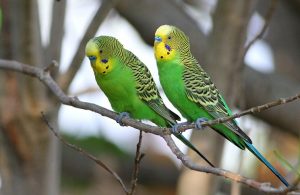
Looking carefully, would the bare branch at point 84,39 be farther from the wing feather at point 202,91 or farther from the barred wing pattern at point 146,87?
the wing feather at point 202,91

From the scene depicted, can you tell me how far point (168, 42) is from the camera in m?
2.21

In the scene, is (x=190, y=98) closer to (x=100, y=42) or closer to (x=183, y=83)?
(x=183, y=83)

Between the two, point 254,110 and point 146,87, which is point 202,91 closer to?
point 146,87

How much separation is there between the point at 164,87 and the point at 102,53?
0.29 meters

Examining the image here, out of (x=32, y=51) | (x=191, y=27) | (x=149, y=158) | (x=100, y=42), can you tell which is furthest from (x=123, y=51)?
(x=149, y=158)

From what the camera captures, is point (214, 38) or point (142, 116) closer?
point (142, 116)

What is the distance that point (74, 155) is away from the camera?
6.10m

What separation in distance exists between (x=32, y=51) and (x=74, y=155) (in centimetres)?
288

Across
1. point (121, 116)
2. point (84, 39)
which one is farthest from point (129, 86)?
point (84, 39)

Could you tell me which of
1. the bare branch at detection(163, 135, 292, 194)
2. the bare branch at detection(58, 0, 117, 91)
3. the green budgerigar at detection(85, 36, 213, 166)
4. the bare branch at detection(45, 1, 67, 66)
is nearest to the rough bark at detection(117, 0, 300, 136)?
the bare branch at detection(45, 1, 67, 66)

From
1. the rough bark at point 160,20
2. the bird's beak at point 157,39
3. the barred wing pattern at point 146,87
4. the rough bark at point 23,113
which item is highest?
the rough bark at point 160,20

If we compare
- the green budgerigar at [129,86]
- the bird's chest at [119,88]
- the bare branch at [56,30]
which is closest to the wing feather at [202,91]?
the green budgerigar at [129,86]

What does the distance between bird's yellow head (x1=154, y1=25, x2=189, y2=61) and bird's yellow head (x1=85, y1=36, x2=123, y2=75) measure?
0.20 metres

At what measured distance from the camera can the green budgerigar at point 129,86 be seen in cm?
242
